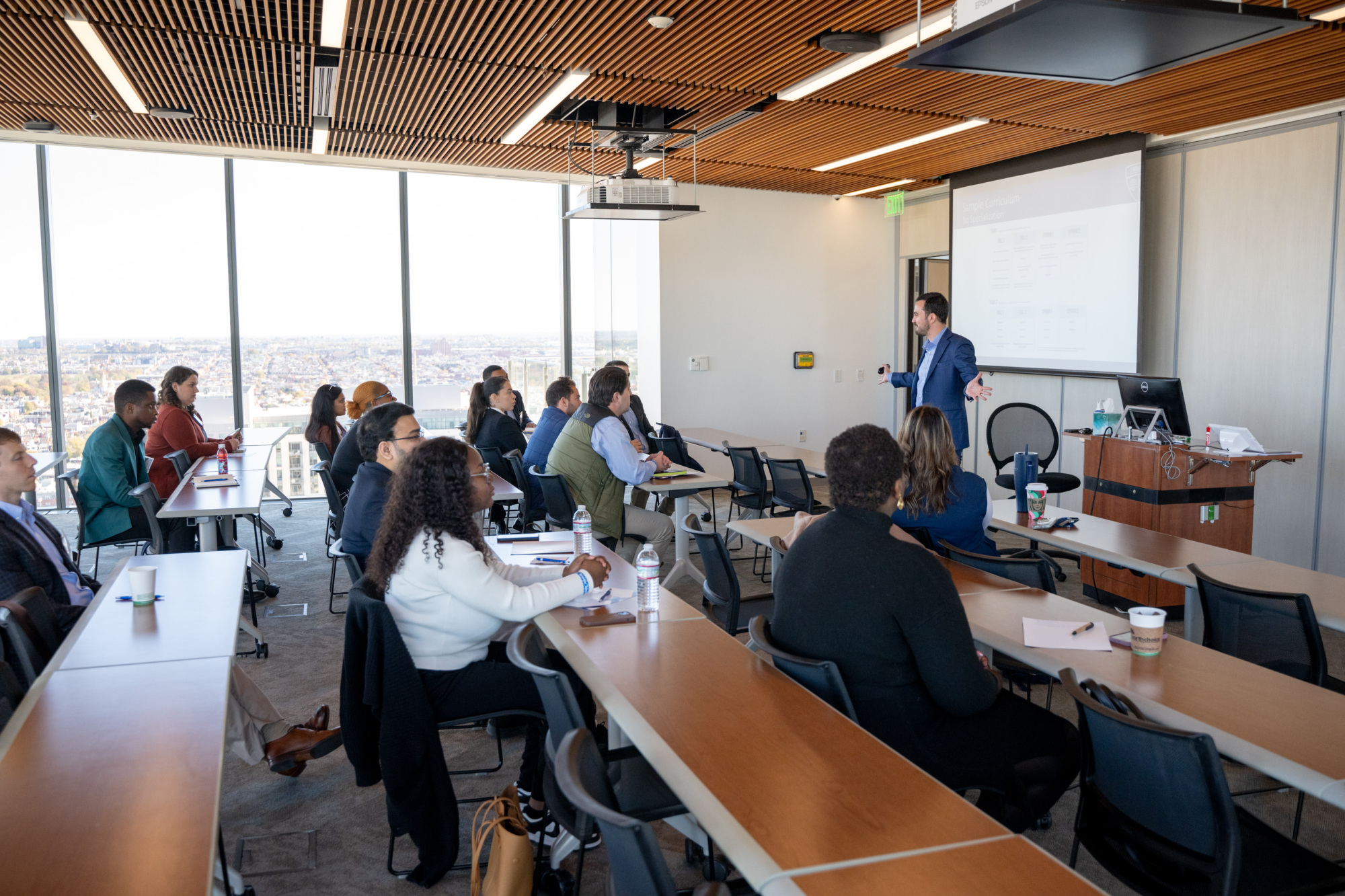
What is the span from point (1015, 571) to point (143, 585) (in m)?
2.96

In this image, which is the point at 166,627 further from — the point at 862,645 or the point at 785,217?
the point at 785,217

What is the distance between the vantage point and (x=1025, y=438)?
7246 mm

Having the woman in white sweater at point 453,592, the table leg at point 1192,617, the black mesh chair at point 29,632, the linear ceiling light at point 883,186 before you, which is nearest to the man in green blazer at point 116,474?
the black mesh chair at point 29,632

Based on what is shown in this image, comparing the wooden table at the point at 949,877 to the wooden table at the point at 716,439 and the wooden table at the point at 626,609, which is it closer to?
the wooden table at the point at 626,609

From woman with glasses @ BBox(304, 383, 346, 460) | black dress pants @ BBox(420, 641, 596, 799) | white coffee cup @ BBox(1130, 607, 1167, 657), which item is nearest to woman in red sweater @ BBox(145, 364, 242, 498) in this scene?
woman with glasses @ BBox(304, 383, 346, 460)

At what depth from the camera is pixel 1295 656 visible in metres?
2.83

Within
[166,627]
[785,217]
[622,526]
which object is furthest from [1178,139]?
[166,627]

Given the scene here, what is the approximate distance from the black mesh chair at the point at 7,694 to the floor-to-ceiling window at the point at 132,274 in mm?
7282

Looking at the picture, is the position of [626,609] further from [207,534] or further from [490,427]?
[490,427]

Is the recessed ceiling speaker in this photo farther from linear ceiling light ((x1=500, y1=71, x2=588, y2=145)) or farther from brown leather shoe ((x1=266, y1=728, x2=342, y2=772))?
brown leather shoe ((x1=266, y1=728, x2=342, y2=772))

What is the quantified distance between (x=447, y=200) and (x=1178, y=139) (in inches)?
257

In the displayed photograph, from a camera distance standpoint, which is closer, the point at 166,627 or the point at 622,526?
the point at 166,627

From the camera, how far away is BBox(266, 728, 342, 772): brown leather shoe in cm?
331

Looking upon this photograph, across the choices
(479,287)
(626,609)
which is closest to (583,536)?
(626,609)
